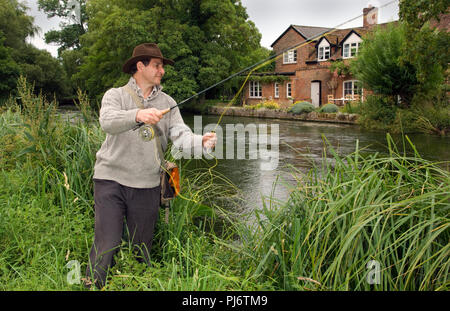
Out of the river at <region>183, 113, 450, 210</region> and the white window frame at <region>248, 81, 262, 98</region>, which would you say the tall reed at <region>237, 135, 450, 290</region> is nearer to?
the river at <region>183, 113, 450, 210</region>

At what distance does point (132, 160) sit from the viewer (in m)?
3.69

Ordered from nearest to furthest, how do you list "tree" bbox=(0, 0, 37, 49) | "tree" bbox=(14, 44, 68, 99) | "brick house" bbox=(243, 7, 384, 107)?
"brick house" bbox=(243, 7, 384, 107) → "tree" bbox=(0, 0, 37, 49) → "tree" bbox=(14, 44, 68, 99)

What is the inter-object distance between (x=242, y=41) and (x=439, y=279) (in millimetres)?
36529

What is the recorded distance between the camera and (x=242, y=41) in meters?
37.9

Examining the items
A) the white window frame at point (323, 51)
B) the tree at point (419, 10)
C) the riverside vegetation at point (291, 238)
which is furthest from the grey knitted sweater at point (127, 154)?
the white window frame at point (323, 51)

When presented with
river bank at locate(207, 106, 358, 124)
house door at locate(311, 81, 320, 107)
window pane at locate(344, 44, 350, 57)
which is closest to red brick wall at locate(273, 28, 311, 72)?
window pane at locate(344, 44, 350, 57)

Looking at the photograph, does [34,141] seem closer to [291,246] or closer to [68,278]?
[68,278]

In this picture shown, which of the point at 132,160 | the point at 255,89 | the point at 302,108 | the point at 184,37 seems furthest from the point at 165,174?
the point at 255,89

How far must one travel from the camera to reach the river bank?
23844mm

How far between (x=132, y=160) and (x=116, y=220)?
1.61 ft

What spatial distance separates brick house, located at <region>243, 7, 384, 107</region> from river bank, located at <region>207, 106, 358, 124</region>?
386 cm

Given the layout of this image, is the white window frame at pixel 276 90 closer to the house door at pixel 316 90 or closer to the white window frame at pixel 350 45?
the house door at pixel 316 90

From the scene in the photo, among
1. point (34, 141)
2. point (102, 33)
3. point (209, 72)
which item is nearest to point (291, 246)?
point (34, 141)

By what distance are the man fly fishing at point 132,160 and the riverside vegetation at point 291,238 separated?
0.19 meters
